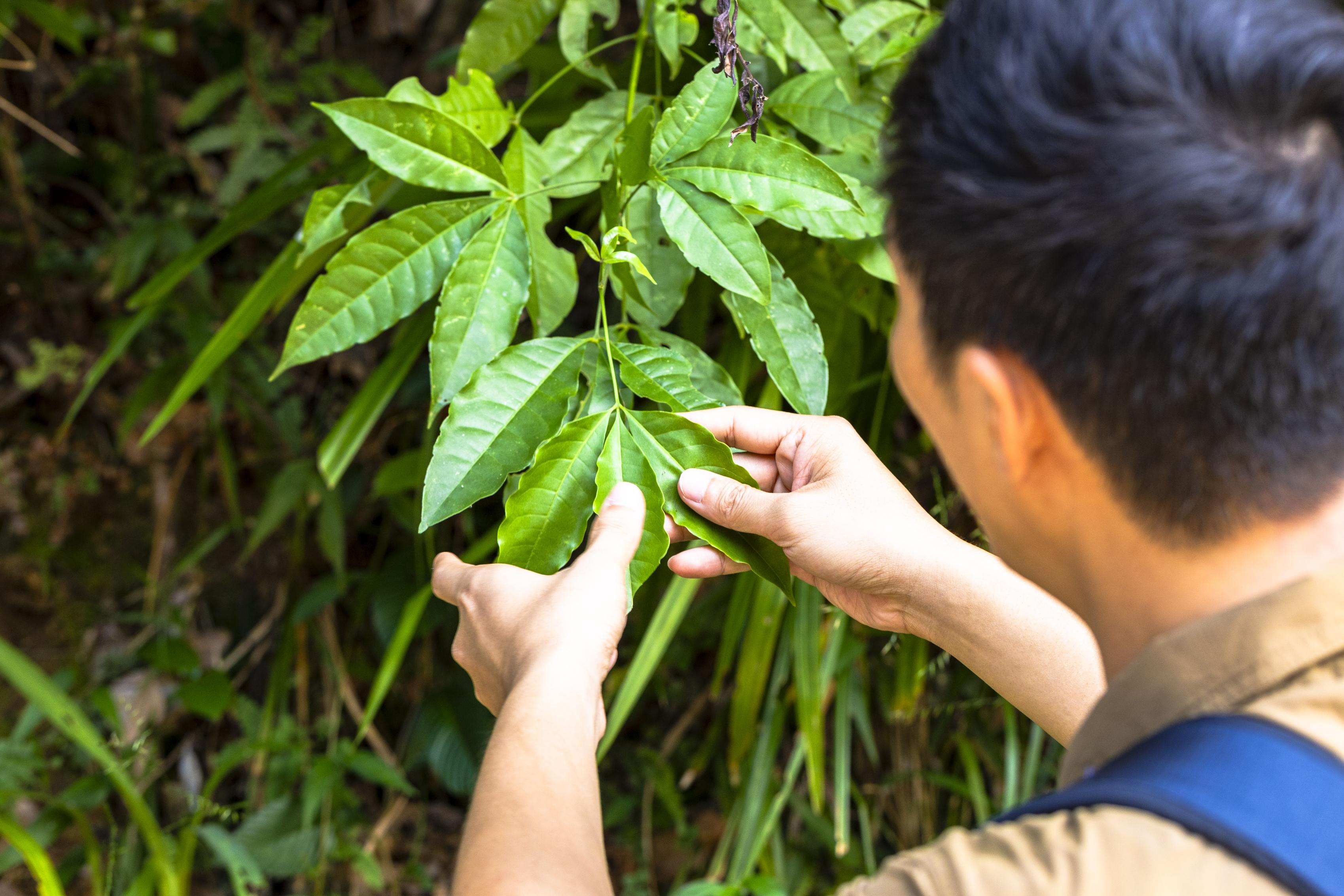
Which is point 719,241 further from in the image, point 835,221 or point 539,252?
point 539,252

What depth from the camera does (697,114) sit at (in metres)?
0.77

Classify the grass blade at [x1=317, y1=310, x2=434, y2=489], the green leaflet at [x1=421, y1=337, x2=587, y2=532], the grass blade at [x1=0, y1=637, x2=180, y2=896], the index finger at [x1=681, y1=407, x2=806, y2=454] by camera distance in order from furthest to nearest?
the grass blade at [x1=0, y1=637, x2=180, y2=896] → the grass blade at [x1=317, y1=310, x2=434, y2=489] → the index finger at [x1=681, y1=407, x2=806, y2=454] → the green leaflet at [x1=421, y1=337, x2=587, y2=532]

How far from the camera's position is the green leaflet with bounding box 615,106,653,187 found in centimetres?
77

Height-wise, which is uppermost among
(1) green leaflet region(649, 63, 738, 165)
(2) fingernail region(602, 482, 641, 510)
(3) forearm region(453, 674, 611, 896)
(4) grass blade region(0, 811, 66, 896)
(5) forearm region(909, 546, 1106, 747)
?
(1) green leaflet region(649, 63, 738, 165)

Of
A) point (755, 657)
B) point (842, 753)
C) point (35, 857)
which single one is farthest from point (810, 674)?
point (35, 857)

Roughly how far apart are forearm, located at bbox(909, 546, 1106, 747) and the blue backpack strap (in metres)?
0.42

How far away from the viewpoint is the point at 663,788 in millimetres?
1654

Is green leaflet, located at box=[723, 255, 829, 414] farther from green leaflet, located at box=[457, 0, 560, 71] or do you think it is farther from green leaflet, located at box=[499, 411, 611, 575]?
green leaflet, located at box=[457, 0, 560, 71]

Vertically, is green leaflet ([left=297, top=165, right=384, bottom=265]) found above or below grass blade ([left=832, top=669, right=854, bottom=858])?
above

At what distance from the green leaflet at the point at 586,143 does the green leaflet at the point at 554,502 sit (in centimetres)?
29

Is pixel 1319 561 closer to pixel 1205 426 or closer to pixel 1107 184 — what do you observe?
pixel 1205 426

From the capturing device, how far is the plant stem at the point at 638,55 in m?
0.91

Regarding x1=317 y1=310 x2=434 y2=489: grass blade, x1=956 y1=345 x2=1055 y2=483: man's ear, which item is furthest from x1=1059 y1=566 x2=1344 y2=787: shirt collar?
x1=317 y1=310 x2=434 y2=489: grass blade

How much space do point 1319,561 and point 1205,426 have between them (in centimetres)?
11
